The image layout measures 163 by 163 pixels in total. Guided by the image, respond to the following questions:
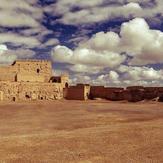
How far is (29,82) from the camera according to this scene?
44.4m

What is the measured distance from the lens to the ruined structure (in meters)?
42.5

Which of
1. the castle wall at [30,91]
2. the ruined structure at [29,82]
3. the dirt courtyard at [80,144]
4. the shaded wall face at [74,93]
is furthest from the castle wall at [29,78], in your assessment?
the dirt courtyard at [80,144]

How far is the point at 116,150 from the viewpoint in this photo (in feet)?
43.9

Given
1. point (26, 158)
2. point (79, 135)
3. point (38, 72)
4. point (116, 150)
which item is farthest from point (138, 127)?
point (38, 72)

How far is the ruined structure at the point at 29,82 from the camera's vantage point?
42500 mm

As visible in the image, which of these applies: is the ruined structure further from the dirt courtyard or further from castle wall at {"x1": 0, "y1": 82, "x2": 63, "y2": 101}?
the dirt courtyard

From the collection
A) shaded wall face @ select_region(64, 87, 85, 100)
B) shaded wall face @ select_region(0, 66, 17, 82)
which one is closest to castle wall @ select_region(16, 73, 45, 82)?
shaded wall face @ select_region(0, 66, 17, 82)

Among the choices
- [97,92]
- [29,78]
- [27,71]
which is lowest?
[97,92]

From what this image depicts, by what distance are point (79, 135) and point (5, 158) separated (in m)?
4.90

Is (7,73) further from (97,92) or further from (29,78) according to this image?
(97,92)

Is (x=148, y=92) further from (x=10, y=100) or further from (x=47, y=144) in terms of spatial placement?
(x=47, y=144)

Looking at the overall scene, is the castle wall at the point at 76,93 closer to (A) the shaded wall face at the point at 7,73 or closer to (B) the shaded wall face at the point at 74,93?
(B) the shaded wall face at the point at 74,93

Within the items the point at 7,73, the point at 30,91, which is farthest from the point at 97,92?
the point at 7,73

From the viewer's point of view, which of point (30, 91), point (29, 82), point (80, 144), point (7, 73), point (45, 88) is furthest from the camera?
point (7, 73)
